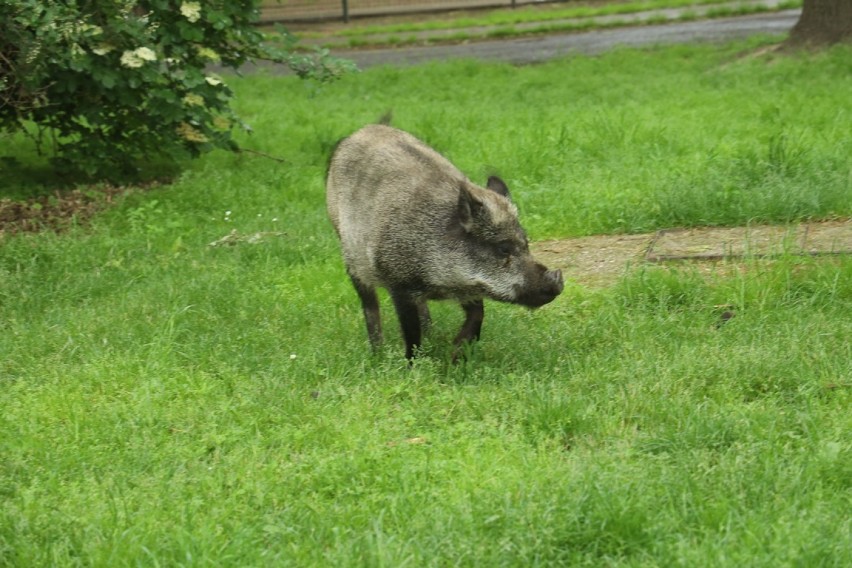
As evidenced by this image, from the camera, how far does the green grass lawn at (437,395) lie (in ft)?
13.8

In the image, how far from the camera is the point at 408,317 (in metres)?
6.41

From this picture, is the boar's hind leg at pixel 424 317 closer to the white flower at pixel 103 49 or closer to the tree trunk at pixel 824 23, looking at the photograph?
the white flower at pixel 103 49

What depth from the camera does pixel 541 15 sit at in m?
27.5

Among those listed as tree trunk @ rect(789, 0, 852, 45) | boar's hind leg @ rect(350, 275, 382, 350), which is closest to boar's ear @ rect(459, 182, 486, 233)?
boar's hind leg @ rect(350, 275, 382, 350)

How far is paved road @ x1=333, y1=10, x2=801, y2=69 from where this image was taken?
20703mm

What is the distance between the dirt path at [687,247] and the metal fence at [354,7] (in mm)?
23107

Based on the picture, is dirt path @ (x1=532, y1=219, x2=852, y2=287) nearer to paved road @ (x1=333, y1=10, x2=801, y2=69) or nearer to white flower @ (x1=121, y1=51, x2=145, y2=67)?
white flower @ (x1=121, y1=51, x2=145, y2=67)

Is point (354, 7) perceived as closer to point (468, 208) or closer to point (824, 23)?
point (824, 23)

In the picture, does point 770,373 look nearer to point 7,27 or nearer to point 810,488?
point 810,488

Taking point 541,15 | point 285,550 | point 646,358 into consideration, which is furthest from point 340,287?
point 541,15

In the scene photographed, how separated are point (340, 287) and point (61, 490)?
10.9 ft

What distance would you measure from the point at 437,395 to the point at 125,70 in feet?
19.6

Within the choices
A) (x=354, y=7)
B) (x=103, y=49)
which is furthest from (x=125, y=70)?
(x=354, y=7)

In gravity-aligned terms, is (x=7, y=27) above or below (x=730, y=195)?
above
